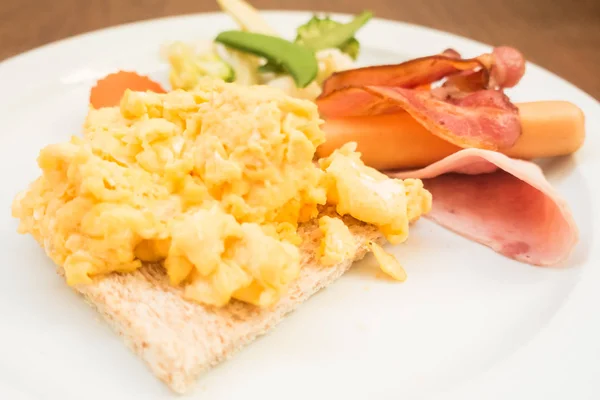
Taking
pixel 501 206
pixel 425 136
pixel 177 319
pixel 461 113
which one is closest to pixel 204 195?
pixel 177 319

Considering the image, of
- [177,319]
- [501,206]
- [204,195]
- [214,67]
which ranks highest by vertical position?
[204,195]

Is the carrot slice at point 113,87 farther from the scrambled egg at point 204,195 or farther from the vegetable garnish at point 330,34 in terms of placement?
the vegetable garnish at point 330,34

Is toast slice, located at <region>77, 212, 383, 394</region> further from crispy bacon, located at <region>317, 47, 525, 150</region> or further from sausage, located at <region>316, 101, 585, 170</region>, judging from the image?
crispy bacon, located at <region>317, 47, 525, 150</region>

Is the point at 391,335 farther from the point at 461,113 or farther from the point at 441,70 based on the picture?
the point at 441,70

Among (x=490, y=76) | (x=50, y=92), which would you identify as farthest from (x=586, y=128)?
(x=50, y=92)

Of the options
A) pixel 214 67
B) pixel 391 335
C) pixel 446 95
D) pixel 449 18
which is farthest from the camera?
pixel 449 18

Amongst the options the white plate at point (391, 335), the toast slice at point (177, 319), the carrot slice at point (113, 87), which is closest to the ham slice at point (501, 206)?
the white plate at point (391, 335)

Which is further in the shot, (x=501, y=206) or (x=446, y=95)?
(x=446, y=95)
